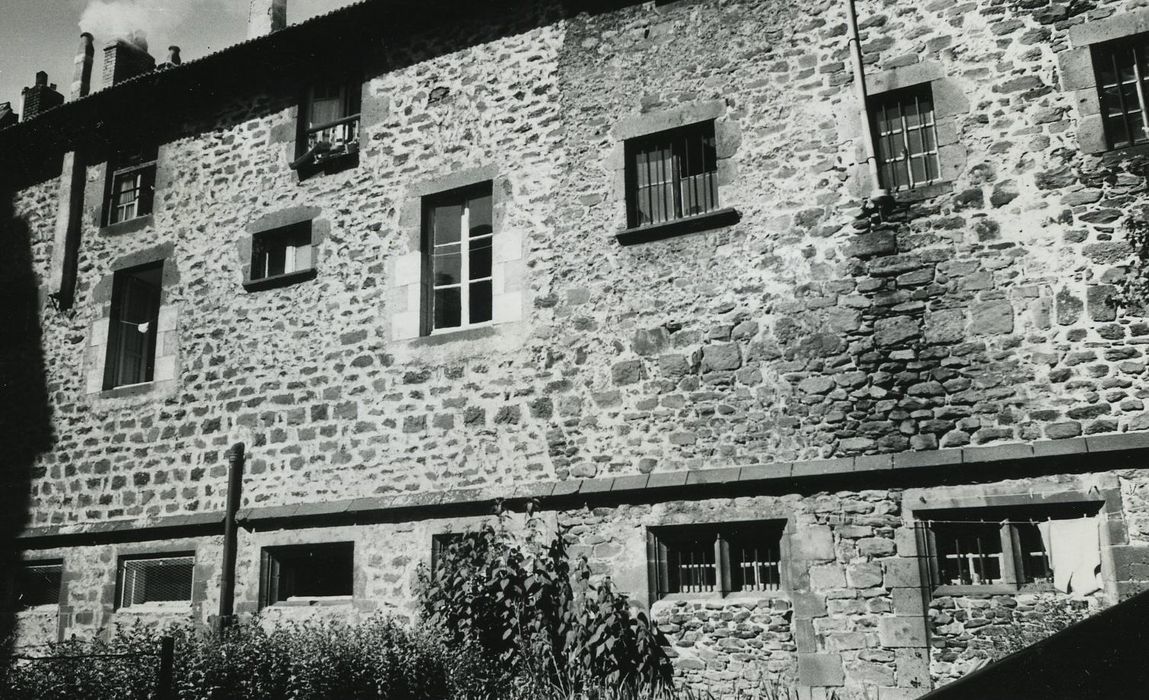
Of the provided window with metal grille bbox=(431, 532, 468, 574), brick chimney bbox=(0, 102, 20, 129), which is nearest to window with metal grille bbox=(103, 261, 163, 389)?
brick chimney bbox=(0, 102, 20, 129)

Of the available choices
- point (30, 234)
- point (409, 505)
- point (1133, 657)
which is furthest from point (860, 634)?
point (30, 234)

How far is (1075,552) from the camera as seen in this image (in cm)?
673

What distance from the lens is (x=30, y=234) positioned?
12.7 metres

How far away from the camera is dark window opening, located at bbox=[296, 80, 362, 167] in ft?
34.9

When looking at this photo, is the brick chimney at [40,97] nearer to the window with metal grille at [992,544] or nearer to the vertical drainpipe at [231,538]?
the vertical drainpipe at [231,538]

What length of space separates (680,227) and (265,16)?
708cm

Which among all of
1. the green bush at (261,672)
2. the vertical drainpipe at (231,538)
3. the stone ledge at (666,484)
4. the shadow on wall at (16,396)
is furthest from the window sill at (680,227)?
the shadow on wall at (16,396)

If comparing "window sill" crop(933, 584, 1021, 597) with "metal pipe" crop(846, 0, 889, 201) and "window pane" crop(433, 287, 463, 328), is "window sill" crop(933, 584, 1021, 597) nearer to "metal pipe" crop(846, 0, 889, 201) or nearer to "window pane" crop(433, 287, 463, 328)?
"metal pipe" crop(846, 0, 889, 201)

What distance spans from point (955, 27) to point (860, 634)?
505 centimetres

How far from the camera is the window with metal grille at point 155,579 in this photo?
Result: 1027 centimetres

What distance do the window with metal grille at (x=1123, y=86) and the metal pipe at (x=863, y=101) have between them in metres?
1.72

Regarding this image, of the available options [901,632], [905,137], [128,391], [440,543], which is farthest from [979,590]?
[128,391]

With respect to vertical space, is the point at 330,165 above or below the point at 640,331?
above

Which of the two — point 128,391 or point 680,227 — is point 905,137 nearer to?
point 680,227
